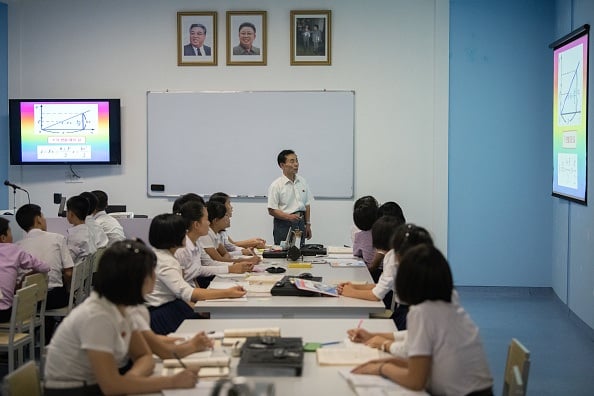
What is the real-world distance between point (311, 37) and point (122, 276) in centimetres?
620

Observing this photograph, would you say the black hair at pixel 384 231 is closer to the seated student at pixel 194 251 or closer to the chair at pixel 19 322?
the seated student at pixel 194 251

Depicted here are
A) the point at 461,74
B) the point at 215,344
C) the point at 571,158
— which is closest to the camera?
the point at 215,344

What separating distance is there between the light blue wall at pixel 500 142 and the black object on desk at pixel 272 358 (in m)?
5.69

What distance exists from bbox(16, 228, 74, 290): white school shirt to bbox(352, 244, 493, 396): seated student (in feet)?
11.5

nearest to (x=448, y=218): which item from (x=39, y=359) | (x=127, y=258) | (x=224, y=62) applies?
(x=224, y=62)

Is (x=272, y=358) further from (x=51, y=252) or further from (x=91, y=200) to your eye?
(x=91, y=200)

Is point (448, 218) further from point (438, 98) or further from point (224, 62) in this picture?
point (224, 62)

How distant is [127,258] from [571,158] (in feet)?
17.7

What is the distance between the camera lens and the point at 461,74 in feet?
27.6

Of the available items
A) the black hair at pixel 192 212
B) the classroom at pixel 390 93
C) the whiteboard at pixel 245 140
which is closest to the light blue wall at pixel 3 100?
the classroom at pixel 390 93

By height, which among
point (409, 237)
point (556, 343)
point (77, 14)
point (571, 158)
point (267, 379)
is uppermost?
point (77, 14)

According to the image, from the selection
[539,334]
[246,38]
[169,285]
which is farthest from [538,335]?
[246,38]

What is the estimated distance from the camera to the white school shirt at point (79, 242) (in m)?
6.21

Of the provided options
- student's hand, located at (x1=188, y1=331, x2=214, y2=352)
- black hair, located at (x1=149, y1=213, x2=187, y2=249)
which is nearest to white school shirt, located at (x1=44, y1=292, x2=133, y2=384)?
student's hand, located at (x1=188, y1=331, x2=214, y2=352)
